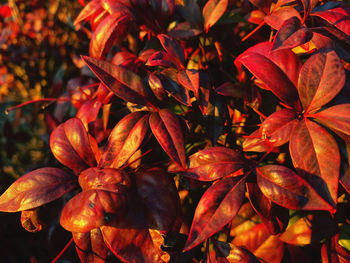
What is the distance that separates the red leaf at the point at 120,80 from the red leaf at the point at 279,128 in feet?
0.83

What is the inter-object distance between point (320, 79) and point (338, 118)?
0.08 metres

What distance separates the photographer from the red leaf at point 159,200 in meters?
0.56

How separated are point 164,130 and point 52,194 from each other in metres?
0.26

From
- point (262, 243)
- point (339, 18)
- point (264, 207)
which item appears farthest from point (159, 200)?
point (339, 18)

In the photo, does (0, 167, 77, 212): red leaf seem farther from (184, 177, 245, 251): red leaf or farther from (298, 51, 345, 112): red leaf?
(298, 51, 345, 112): red leaf

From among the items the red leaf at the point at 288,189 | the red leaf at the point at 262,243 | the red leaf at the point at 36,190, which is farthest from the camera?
the red leaf at the point at 262,243

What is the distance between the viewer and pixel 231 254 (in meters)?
0.58

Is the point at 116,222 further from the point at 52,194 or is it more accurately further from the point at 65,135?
the point at 65,135

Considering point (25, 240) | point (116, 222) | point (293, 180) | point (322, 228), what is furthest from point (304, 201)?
point (25, 240)

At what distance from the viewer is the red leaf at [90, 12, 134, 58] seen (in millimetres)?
698

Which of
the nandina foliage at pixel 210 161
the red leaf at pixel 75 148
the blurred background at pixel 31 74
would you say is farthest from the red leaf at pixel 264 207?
the blurred background at pixel 31 74

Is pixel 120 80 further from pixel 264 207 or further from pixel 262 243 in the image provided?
pixel 262 243

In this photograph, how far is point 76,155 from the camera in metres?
0.67

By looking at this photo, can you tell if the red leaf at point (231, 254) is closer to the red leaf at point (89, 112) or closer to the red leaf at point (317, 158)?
the red leaf at point (317, 158)
